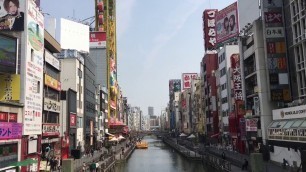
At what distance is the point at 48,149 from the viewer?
169ft

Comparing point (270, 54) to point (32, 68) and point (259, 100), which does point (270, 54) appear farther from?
point (32, 68)

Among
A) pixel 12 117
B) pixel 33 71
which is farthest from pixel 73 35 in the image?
pixel 12 117

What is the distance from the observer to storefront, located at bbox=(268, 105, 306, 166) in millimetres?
38062

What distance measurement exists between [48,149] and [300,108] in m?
33.2

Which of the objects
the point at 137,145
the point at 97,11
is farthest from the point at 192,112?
the point at 97,11

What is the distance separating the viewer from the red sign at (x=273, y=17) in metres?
54.1

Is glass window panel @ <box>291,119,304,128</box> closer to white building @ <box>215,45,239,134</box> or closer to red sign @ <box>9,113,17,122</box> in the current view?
red sign @ <box>9,113,17,122</box>

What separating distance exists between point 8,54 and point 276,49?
3640 cm

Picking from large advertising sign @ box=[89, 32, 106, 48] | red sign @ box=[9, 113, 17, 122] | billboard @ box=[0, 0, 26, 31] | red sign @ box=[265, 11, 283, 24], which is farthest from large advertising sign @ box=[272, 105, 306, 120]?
large advertising sign @ box=[89, 32, 106, 48]

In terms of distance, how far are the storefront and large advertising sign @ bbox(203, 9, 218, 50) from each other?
191ft

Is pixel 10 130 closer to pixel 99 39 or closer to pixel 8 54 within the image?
pixel 8 54

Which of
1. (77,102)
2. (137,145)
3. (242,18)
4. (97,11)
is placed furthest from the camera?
(137,145)

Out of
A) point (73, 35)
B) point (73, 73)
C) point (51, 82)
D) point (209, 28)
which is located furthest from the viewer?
point (209, 28)

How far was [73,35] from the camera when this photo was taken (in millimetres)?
84062
